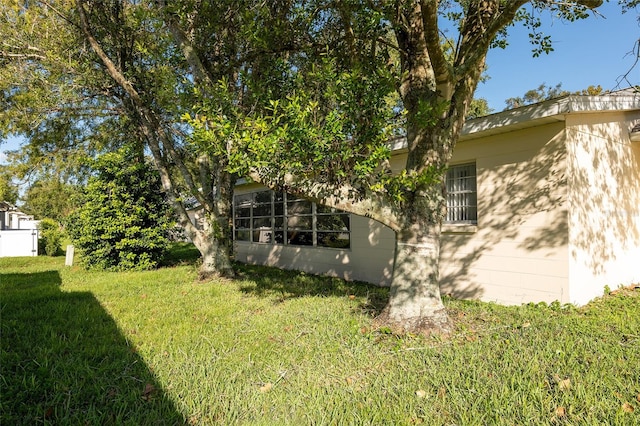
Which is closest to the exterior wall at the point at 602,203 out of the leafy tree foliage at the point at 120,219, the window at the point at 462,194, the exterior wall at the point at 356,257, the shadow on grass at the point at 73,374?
the window at the point at 462,194

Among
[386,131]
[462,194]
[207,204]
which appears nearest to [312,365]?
[386,131]

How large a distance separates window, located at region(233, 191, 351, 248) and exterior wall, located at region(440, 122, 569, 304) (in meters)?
3.17

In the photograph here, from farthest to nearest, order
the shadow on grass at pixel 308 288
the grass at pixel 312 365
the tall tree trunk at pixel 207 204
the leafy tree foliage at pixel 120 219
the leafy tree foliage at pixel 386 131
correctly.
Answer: the leafy tree foliage at pixel 120 219
the tall tree trunk at pixel 207 204
the shadow on grass at pixel 308 288
the leafy tree foliage at pixel 386 131
the grass at pixel 312 365

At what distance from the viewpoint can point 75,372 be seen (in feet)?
11.3

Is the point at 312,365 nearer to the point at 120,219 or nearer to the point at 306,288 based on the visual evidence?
the point at 306,288

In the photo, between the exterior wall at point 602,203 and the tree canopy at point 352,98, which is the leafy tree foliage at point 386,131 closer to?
the tree canopy at point 352,98

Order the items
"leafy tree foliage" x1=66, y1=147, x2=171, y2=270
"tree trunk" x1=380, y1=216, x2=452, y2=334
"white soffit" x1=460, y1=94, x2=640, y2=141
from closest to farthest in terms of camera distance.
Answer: "tree trunk" x1=380, y1=216, x2=452, y2=334
"white soffit" x1=460, y1=94, x2=640, y2=141
"leafy tree foliage" x1=66, y1=147, x2=171, y2=270

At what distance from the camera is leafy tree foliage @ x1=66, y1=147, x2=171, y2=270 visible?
1076 centimetres

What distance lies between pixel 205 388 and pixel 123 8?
32.7 feet

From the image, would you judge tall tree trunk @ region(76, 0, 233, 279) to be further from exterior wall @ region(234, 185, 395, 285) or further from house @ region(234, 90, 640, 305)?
house @ region(234, 90, 640, 305)

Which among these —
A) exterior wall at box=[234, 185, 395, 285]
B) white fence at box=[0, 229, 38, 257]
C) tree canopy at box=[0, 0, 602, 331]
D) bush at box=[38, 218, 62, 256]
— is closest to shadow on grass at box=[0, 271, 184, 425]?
tree canopy at box=[0, 0, 602, 331]

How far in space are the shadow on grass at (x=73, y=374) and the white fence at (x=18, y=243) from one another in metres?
12.7

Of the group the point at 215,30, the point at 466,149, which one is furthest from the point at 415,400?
the point at 215,30

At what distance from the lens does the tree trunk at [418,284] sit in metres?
4.36
